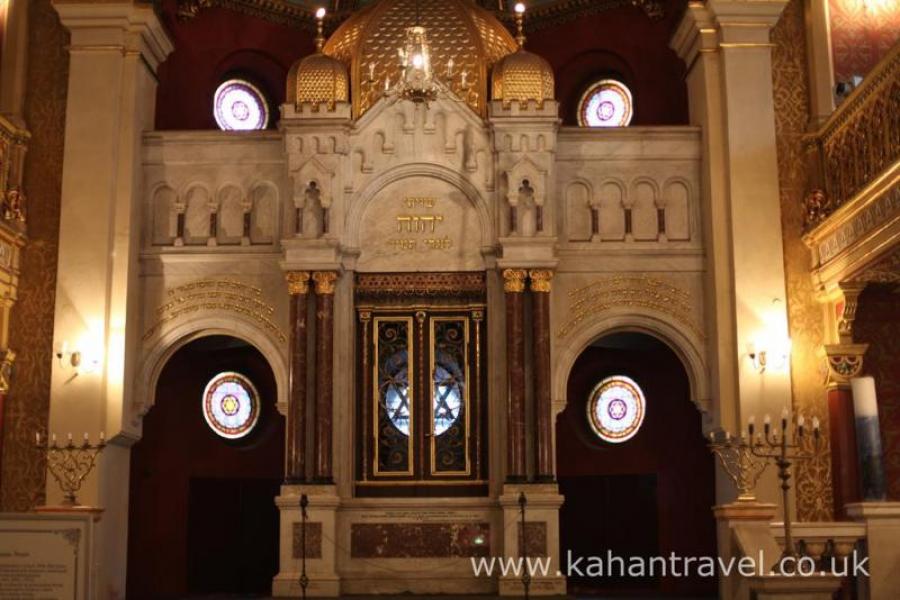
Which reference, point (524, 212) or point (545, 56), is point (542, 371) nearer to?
point (524, 212)

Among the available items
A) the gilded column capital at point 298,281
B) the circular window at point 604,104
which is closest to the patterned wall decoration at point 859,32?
the circular window at point 604,104

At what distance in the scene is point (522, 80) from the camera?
63.2ft

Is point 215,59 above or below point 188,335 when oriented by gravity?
above

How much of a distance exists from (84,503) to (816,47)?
12526mm

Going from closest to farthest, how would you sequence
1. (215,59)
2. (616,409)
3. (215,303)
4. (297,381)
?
(297,381) → (215,303) → (616,409) → (215,59)

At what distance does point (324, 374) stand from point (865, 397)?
24.0 feet

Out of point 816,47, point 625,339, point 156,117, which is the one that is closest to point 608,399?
point 625,339

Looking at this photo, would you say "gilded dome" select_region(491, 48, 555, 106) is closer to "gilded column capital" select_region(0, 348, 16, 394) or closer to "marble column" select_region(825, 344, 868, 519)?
"marble column" select_region(825, 344, 868, 519)

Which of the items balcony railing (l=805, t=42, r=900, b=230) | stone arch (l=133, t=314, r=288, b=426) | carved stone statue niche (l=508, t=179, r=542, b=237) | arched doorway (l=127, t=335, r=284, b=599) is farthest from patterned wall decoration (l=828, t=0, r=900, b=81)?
arched doorway (l=127, t=335, r=284, b=599)

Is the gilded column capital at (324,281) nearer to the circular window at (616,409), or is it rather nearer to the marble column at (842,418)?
the circular window at (616,409)

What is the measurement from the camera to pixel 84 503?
1830 cm

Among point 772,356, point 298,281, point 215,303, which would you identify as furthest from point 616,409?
point 215,303

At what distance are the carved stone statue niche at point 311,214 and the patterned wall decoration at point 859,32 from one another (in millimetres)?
7864

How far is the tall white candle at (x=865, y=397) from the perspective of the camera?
16.2 meters
